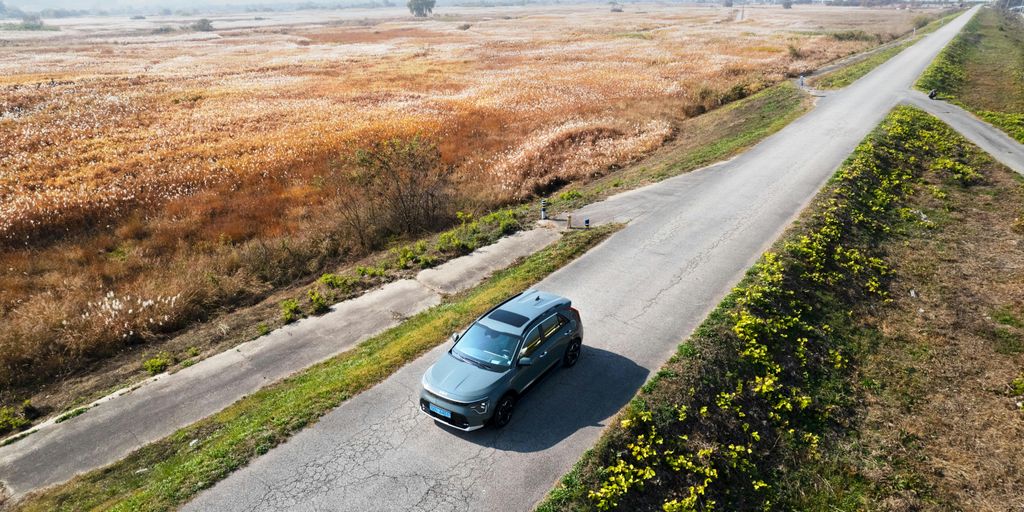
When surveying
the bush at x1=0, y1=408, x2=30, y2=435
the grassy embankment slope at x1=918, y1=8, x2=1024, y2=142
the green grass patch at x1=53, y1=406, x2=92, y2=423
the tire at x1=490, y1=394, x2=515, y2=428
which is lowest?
the bush at x1=0, y1=408, x2=30, y2=435

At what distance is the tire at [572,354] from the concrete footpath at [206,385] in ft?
18.7

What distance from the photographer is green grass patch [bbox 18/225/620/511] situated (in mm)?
9312

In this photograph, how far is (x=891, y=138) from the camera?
2589 centimetres

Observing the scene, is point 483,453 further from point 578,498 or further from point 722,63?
point 722,63

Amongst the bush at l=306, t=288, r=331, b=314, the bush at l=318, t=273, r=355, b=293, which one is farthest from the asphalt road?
the bush at l=318, t=273, r=355, b=293

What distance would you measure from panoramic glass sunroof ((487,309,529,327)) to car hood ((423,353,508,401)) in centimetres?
126

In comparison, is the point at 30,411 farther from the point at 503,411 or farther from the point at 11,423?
the point at 503,411

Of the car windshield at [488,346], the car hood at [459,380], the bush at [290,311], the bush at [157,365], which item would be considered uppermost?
the car windshield at [488,346]

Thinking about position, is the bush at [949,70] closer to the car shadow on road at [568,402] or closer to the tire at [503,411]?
the car shadow on road at [568,402]

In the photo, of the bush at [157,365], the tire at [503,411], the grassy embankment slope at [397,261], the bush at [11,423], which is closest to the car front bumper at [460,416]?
the tire at [503,411]

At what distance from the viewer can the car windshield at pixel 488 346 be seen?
1035 cm

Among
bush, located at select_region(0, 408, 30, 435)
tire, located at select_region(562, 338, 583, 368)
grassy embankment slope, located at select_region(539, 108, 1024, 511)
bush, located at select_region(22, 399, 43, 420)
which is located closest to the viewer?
grassy embankment slope, located at select_region(539, 108, 1024, 511)

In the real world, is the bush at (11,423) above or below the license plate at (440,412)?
below

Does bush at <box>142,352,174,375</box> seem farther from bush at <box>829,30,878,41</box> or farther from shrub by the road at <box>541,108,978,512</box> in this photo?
bush at <box>829,30,878,41</box>
